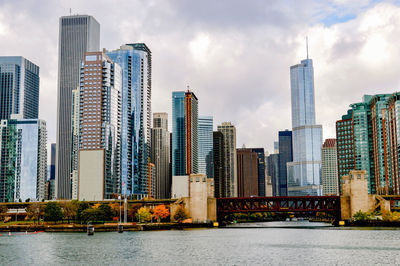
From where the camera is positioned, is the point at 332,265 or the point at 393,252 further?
the point at 393,252

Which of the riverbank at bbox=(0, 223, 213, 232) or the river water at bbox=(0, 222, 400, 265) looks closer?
the river water at bbox=(0, 222, 400, 265)

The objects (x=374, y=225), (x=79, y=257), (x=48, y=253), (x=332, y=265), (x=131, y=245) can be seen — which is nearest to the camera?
(x=332, y=265)

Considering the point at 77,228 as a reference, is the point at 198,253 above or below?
above

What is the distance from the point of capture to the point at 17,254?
105938 millimetres

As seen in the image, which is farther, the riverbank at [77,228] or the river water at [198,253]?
the riverbank at [77,228]

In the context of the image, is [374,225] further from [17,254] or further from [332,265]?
[17,254]

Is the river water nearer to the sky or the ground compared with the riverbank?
nearer to the sky

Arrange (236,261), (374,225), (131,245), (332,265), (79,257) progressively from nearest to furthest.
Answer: (332,265)
(236,261)
(79,257)
(131,245)
(374,225)

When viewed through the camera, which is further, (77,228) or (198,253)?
(77,228)

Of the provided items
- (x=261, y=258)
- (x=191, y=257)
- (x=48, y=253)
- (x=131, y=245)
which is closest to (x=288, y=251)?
(x=261, y=258)

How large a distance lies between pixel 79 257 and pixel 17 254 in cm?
1651

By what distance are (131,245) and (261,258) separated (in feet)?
124

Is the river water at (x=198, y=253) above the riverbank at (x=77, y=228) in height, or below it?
above

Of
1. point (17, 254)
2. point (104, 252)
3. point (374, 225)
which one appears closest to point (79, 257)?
point (104, 252)
